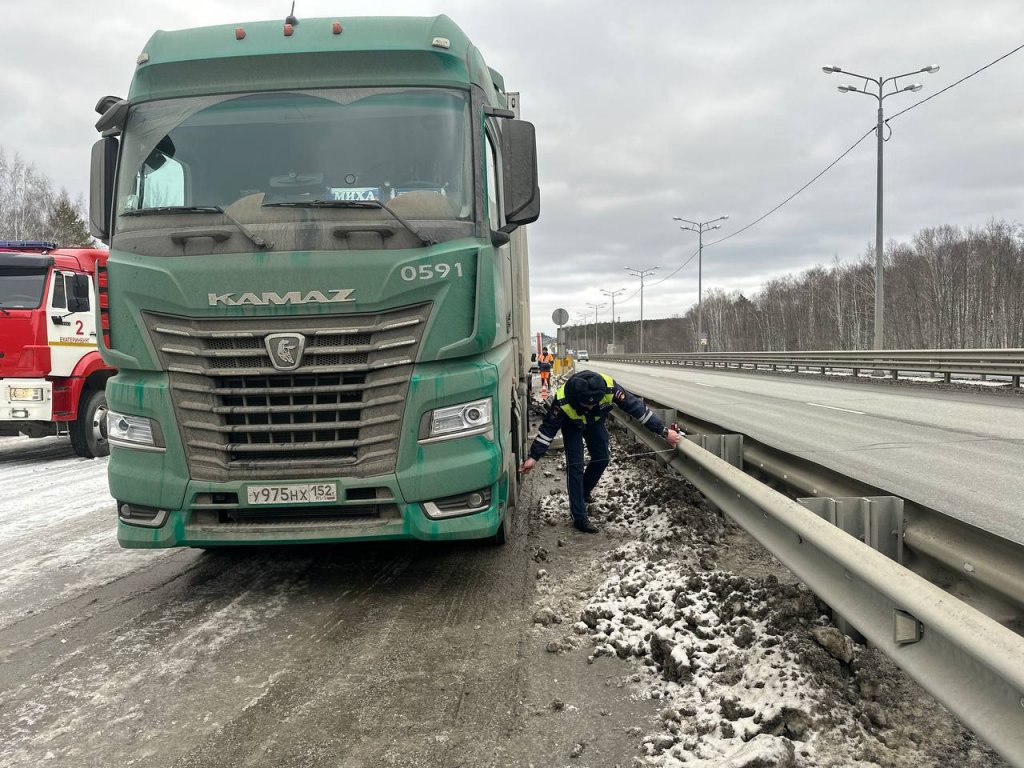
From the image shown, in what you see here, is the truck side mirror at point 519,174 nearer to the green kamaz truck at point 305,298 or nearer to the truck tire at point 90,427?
the green kamaz truck at point 305,298

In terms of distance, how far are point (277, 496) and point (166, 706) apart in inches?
44.6

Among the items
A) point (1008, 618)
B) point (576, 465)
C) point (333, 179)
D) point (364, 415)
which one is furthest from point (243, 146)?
point (1008, 618)

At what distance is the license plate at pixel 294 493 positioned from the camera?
3.62 metres

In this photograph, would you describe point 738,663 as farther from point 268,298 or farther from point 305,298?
point 268,298

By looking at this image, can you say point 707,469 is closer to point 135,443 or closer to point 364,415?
point 364,415

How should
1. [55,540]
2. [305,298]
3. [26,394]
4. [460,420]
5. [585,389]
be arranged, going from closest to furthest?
1. [305,298]
2. [460,420]
3. [55,540]
4. [585,389]
5. [26,394]

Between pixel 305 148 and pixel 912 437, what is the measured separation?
8.56m

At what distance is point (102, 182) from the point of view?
14.1 ft

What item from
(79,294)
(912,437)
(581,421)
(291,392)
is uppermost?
(79,294)

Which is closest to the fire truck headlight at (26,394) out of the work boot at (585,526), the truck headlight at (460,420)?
the work boot at (585,526)

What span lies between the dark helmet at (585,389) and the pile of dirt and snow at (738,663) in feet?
4.04

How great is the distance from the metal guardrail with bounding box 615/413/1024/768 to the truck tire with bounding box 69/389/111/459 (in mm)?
9666

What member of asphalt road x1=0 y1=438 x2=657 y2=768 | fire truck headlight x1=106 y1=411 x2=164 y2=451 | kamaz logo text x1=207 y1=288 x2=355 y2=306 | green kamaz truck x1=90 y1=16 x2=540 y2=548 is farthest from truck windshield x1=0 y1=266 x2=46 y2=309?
kamaz logo text x1=207 y1=288 x2=355 y2=306

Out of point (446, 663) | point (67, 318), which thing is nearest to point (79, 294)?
point (67, 318)
